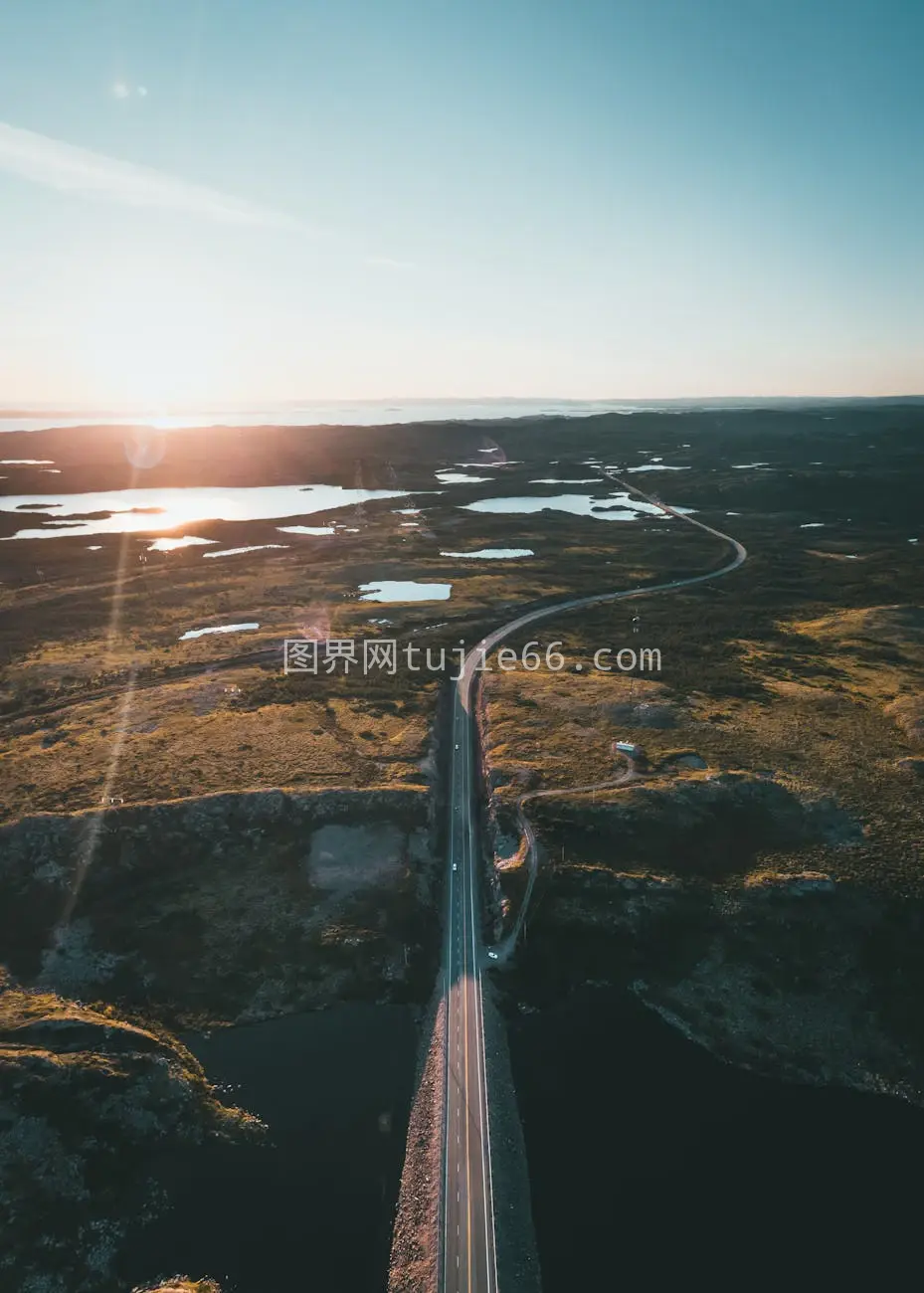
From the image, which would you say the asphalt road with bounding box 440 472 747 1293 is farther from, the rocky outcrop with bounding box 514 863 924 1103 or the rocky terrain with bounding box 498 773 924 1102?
the rocky outcrop with bounding box 514 863 924 1103

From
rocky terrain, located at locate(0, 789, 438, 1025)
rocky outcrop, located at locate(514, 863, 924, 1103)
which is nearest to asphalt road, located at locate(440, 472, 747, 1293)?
rocky terrain, located at locate(0, 789, 438, 1025)

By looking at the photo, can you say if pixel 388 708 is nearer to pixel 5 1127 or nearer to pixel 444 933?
pixel 444 933

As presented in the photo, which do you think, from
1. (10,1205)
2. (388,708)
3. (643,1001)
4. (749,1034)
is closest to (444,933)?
(643,1001)

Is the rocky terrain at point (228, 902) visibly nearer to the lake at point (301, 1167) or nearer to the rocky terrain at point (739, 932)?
the lake at point (301, 1167)

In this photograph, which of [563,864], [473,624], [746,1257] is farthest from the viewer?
[473,624]

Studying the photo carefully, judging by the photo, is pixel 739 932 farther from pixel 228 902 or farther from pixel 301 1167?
pixel 228 902

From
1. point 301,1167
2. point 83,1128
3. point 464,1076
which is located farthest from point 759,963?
point 83,1128

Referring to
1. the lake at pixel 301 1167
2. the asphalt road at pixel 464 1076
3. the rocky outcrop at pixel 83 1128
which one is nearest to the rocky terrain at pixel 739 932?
the asphalt road at pixel 464 1076

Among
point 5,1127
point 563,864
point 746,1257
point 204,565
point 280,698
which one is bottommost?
point 746,1257
